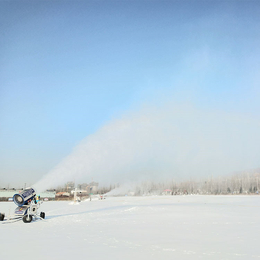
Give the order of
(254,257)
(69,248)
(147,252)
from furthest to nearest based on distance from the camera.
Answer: (69,248), (147,252), (254,257)

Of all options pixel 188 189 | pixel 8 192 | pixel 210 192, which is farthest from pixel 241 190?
pixel 8 192

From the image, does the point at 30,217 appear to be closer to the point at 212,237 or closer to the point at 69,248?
the point at 69,248

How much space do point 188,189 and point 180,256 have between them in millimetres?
189910

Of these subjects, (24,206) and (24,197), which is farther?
(24,206)

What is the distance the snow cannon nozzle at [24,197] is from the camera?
734 inches

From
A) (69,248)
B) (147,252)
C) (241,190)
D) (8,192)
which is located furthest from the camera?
(241,190)

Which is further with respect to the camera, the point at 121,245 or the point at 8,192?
the point at 8,192

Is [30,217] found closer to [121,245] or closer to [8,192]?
[121,245]

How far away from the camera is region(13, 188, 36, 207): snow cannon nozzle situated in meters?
18.6

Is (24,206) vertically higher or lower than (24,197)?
lower

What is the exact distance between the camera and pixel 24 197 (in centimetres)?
1862

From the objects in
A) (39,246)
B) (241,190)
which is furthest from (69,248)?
(241,190)

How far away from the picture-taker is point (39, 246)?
10.8 meters

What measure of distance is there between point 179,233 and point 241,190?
180 meters
